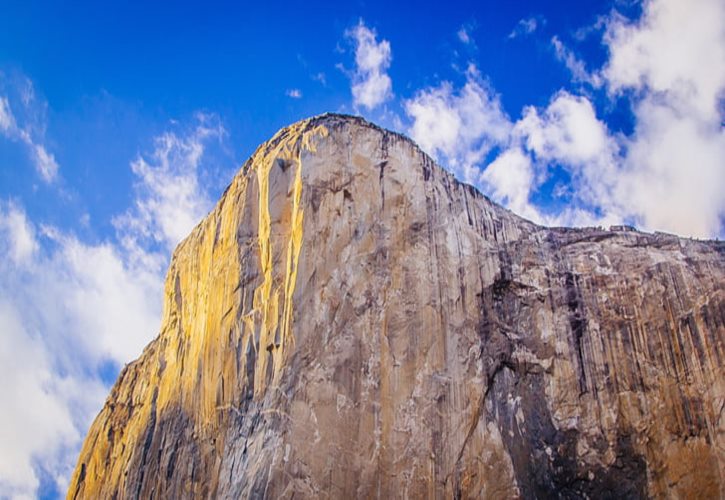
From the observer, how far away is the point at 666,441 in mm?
30938

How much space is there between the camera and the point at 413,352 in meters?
31.2

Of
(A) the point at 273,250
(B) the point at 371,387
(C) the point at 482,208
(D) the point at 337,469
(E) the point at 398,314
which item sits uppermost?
(C) the point at 482,208

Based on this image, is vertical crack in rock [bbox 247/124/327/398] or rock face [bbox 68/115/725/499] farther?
vertical crack in rock [bbox 247/124/327/398]

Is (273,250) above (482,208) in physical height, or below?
below

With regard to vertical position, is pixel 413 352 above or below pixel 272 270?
below

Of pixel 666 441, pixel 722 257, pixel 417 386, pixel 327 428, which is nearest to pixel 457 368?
pixel 417 386

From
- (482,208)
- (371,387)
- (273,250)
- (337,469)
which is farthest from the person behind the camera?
(482,208)

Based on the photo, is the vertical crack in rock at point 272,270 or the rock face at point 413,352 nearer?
the rock face at point 413,352

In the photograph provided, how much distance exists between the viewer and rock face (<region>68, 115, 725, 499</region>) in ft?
96.2

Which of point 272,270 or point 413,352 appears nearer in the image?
point 413,352

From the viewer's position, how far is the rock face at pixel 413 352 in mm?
29328

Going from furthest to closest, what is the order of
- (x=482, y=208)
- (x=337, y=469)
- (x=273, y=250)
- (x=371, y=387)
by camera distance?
(x=482, y=208) → (x=273, y=250) → (x=371, y=387) → (x=337, y=469)

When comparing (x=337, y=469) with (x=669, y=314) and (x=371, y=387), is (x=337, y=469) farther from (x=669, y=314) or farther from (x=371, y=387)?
(x=669, y=314)

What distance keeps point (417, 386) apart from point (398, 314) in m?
2.90
